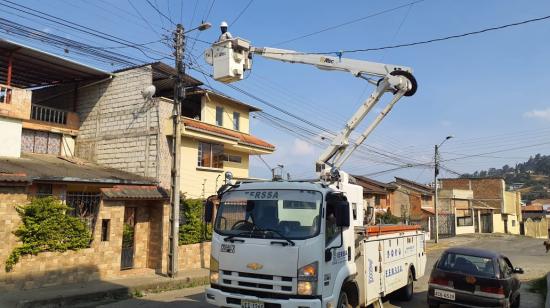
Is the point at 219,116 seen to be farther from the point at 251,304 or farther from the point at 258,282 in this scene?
the point at 251,304

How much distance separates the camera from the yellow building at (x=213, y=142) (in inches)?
760

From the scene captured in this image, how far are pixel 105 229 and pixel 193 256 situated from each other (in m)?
4.15

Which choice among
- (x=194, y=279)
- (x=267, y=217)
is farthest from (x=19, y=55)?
(x=267, y=217)

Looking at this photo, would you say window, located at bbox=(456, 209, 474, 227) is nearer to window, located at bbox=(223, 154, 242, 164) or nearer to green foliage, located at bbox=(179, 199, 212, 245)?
window, located at bbox=(223, 154, 242, 164)

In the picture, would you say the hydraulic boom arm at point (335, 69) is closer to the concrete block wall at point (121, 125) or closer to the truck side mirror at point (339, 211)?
the truck side mirror at point (339, 211)

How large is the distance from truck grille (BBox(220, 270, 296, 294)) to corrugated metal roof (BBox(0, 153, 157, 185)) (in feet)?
26.6

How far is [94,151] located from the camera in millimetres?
19609

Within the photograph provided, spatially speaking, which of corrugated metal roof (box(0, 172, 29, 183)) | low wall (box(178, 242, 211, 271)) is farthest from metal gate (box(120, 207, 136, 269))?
corrugated metal roof (box(0, 172, 29, 183))

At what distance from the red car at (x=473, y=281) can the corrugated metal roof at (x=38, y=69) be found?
15.4m

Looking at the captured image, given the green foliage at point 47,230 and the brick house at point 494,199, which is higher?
the brick house at point 494,199

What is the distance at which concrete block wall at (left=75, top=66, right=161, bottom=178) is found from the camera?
17.9 meters

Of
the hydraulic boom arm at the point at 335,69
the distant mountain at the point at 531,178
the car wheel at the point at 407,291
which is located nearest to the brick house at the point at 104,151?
the hydraulic boom arm at the point at 335,69

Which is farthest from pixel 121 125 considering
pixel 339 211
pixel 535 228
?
pixel 535 228

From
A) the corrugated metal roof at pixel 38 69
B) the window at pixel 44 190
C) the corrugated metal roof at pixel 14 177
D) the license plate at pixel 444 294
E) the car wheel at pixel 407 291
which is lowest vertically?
the car wheel at pixel 407 291
